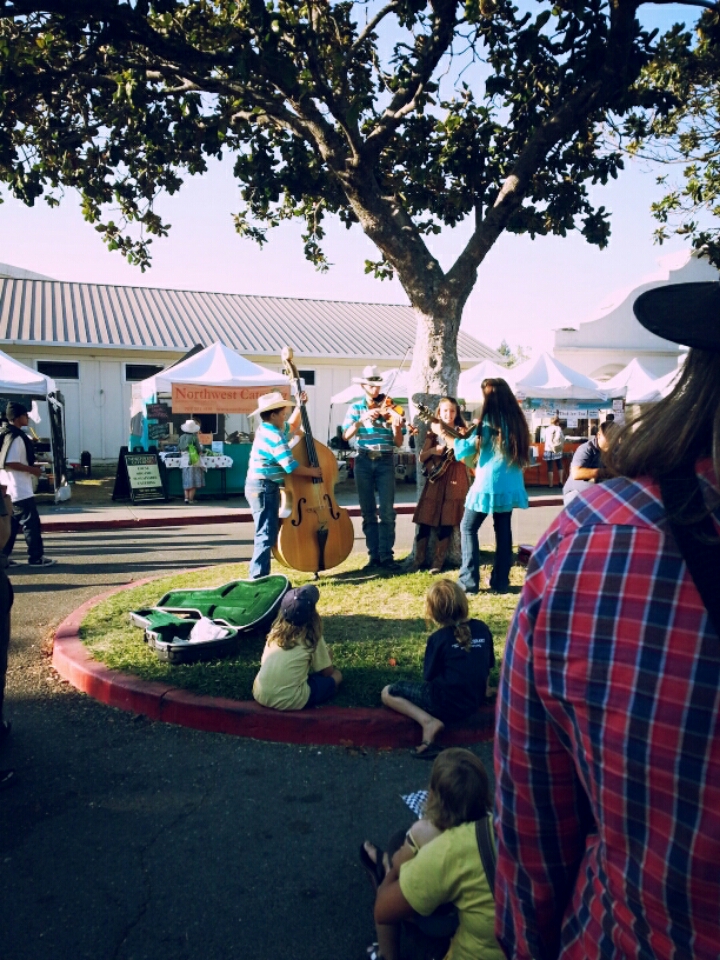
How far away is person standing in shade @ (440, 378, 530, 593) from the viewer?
681 centimetres

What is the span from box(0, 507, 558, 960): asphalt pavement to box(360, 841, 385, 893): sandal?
0.09 meters

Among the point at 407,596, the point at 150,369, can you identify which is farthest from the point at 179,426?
the point at 407,596

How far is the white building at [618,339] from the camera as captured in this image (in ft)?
85.6

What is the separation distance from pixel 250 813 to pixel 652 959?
2.87 m

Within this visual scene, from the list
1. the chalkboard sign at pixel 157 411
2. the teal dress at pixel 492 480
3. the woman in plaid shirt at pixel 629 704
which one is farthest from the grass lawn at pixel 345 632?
the chalkboard sign at pixel 157 411

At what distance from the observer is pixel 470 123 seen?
9.45m

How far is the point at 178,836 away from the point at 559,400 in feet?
62.7

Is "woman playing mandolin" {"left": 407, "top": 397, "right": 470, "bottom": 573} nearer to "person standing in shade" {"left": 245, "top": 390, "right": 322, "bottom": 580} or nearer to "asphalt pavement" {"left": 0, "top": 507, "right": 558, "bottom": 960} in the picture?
Answer: "person standing in shade" {"left": 245, "top": 390, "right": 322, "bottom": 580}

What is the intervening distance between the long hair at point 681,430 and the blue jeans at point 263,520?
626 centimetres

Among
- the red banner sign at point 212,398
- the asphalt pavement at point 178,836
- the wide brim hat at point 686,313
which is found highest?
the red banner sign at point 212,398

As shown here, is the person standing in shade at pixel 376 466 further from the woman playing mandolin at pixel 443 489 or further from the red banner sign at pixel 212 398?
the red banner sign at pixel 212 398

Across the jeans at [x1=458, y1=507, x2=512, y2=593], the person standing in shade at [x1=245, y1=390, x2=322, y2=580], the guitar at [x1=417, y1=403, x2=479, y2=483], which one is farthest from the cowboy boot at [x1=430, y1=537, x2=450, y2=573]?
the person standing in shade at [x1=245, y1=390, x2=322, y2=580]

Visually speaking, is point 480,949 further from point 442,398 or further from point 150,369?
point 150,369

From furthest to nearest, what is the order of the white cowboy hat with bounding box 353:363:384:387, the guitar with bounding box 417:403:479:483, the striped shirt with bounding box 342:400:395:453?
the white cowboy hat with bounding box 353:363:384:387 < the striped shirt with bounding box 342:400:395:453 < the guitar with bounding box 417:403:479:483
